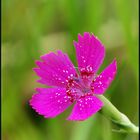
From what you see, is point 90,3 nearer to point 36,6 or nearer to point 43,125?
point 36,6

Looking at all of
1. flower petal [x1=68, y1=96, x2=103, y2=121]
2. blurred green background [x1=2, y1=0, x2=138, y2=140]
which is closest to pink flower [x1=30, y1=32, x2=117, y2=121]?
flower petal [x1=68, y1=96, x2=103, y2=121]

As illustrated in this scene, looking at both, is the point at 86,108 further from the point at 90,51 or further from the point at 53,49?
the point at 53,49

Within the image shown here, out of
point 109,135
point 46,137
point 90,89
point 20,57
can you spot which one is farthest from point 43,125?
point 90,89

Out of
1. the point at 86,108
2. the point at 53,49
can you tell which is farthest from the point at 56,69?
the point at 53,49

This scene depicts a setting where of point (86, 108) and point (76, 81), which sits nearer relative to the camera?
point (86, 108)

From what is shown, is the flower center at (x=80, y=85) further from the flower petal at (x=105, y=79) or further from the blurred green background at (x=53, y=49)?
the blurred green background at (x=53, y=49)

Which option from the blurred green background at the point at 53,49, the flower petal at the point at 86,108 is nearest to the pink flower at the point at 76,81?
the flower petal at the point at 86,108

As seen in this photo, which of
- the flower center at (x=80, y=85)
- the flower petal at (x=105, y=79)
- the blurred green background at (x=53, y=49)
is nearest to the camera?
the flower petal at (x=105, y=79)

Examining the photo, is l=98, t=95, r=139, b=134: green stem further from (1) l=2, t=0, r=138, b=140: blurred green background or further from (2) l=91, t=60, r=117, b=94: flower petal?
(1) l=2, t=0, r=138, b=140: blurred green background
